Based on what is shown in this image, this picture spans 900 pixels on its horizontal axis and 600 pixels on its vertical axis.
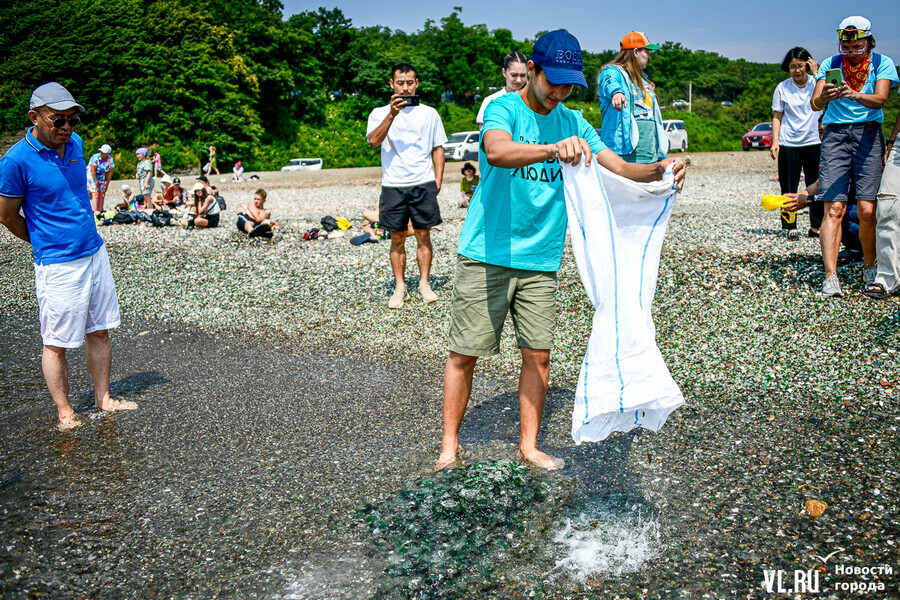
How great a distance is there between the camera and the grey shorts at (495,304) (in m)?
3.67

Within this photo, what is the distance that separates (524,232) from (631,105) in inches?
126

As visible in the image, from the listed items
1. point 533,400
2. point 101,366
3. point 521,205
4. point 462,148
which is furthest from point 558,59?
point 462,148

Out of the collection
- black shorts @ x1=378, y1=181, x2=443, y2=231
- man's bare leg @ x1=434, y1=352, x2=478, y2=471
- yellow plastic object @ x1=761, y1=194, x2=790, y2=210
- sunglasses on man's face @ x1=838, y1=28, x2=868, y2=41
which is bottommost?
man's bare leg @ x1=434, y1=352, x2=478, y2=471

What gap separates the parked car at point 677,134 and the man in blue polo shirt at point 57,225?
40.8 meters

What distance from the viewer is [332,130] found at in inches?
2189

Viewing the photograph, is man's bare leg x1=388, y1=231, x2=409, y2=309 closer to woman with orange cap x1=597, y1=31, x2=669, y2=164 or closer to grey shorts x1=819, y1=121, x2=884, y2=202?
woman with orange cap x1=597, y1=31, x2=669, y2=164

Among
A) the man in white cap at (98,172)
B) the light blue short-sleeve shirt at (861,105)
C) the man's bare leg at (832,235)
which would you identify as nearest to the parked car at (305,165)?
Result: the man in white cap at (98,172)

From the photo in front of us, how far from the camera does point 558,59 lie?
10.8 feet

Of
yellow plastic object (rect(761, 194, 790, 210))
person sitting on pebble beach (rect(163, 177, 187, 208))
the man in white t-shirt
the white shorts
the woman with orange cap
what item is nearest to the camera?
the white shorts

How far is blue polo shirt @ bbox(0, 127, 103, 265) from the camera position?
177 inches

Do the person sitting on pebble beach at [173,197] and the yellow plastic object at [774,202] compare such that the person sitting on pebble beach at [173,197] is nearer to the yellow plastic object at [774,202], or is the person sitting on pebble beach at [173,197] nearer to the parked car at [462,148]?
the yellow plastic object at [774,202]

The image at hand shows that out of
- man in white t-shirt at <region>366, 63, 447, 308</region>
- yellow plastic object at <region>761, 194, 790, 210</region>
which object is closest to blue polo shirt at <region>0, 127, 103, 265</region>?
man in white t-shirt at <region>366, 63, 447, 308</region>

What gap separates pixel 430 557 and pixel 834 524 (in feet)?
6.29

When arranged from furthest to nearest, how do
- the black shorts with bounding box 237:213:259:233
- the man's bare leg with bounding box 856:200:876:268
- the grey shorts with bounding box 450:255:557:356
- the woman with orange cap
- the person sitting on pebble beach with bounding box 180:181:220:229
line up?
1. the person sitting on pebble beach with bounding box 180:181:220:229
2. the black shorts with bounding box 237:213:259:233
3. the man's bare leg with bounding box 856:200:876:268
4. the woman with orange cap
5. the grey shorts with bounding box 450:255:557:356
